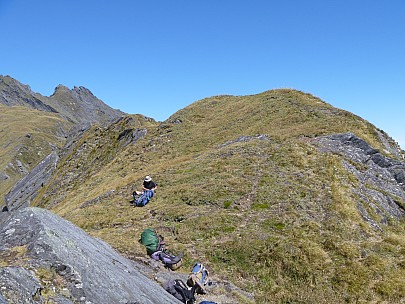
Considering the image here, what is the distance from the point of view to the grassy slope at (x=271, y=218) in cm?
1684

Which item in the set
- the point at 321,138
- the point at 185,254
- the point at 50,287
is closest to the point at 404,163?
the point at 321,138

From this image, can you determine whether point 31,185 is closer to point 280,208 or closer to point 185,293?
point 280,208

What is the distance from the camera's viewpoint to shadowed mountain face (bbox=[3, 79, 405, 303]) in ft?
55.9

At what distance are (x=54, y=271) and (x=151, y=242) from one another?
984 cm

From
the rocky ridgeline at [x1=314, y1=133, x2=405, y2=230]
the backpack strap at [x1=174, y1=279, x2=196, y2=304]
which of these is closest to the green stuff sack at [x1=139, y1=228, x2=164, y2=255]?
the backpack strap at [x1=174, y1=279, x2=196, y2=304]

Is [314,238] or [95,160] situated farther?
[95,160]

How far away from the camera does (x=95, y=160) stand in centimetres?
6084

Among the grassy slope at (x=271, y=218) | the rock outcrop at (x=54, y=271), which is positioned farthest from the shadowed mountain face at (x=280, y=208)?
the rock outcrop at (x=54, y=271)

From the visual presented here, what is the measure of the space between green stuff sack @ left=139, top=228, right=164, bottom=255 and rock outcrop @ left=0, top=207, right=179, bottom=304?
590cm

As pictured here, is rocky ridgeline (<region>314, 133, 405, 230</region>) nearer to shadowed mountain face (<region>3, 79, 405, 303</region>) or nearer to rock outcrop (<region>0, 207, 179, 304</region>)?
shadowed mountain face (<region>3, 79, 405, 303</region>)

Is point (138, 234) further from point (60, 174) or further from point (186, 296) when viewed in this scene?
point (60, 174)

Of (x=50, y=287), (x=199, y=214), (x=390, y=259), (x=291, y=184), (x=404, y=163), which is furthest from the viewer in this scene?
(x=404, y=163)

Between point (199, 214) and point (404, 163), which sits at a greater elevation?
point (404, 163)

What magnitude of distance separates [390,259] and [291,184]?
9.47 meters
